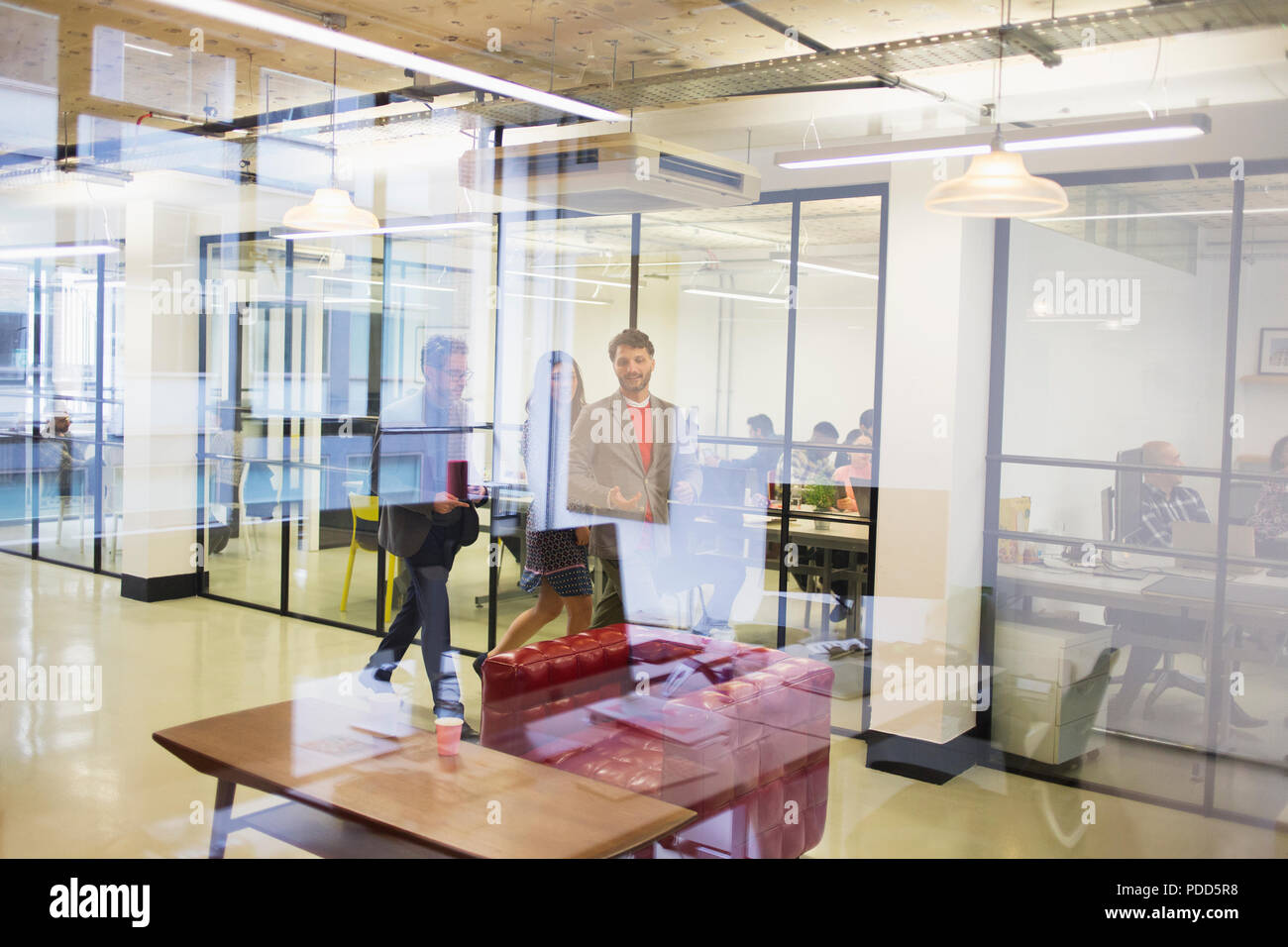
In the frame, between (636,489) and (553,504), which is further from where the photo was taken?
(553,504)

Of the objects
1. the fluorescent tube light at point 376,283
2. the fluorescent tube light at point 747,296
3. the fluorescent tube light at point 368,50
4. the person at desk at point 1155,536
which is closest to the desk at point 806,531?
the fluorescent tube light at point 747,296

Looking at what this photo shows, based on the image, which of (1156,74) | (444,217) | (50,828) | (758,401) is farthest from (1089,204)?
(50,828)

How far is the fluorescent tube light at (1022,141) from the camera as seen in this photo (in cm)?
362

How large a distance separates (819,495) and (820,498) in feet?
0.05

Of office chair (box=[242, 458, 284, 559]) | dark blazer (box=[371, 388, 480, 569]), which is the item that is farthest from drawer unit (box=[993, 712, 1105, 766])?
office chair (box=[242, 458, 284, 559])

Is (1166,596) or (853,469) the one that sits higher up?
(853,469)

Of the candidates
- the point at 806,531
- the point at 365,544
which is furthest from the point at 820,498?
the point at 365,544

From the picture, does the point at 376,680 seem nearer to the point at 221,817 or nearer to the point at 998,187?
the point at 221,817

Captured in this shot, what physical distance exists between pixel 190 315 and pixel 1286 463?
4749 mm

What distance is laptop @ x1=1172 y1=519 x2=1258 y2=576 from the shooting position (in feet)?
13.1

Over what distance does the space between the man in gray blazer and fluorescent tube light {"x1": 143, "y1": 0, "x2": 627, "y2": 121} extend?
3.59 ft

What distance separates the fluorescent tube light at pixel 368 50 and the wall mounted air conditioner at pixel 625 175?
24cm

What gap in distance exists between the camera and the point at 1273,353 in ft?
12.9

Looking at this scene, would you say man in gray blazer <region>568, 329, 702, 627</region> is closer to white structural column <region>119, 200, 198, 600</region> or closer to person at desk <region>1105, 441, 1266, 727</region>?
white structural column <region>119, 200, 198, 600</region>
